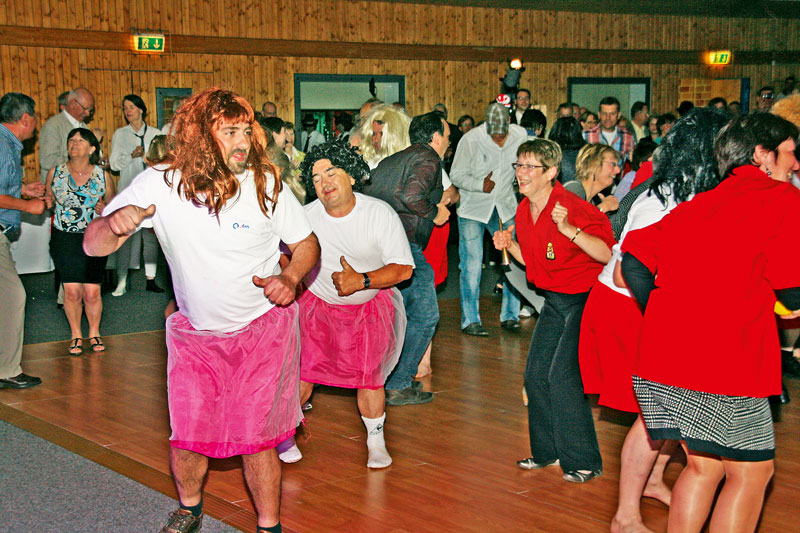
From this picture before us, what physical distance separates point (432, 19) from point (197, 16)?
402 centimetres

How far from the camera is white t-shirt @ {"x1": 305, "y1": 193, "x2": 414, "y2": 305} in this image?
4.13m

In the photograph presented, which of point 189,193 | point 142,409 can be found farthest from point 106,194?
point 189,193

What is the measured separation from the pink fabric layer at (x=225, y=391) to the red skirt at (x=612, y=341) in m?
1.36

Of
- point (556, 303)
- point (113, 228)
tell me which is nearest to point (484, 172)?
point (556, 303)

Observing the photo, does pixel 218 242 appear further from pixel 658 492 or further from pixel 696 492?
pixel 658 492

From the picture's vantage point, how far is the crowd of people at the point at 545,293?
2.53 metres

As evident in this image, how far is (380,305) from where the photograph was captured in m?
4.30

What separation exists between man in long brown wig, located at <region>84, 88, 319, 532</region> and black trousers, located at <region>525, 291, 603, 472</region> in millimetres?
1267

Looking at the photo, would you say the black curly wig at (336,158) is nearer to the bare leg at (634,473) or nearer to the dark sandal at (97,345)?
the bare leg at (634,473)

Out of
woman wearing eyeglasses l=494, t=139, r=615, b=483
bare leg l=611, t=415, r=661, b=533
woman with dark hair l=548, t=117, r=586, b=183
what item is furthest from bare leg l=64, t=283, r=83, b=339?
bare leg l=611, t=415, r=661, b=533

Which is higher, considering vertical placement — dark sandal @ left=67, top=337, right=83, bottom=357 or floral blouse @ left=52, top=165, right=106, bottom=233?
floral blouse @ left=52, top=165, right=106, bottom=233

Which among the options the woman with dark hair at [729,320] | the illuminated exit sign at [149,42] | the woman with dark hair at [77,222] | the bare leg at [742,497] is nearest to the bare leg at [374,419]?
the woman with dark hair at [729,320]

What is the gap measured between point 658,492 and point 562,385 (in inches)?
23.0

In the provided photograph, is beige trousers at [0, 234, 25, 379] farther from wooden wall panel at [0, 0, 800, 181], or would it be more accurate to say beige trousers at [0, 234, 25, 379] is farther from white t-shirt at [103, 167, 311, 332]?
wooden wall panel at [0, 0, 800, 181]
